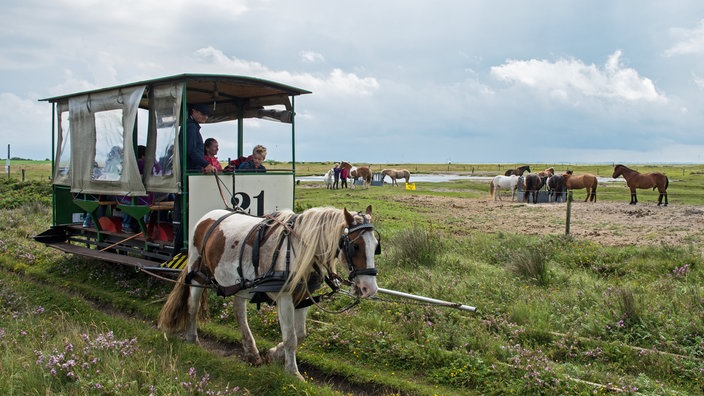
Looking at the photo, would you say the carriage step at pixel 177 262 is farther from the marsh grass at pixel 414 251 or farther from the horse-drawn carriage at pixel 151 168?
the marsh grass at pixel 414 251

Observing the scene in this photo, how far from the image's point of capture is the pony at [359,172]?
3644cm

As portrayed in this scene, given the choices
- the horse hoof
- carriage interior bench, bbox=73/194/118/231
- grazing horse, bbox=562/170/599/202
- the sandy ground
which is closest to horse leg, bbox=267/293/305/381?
the horse hoof

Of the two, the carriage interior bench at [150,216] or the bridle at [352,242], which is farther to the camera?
the carriage interior bench at [150,216]

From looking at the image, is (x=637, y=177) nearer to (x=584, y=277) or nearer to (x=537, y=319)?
(x=584, y=277)

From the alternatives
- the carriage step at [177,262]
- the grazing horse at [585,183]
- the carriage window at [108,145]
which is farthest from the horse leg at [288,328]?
the grazing horse at [585,183]

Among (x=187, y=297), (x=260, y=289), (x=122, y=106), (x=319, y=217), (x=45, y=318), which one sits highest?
(x=122, y=106)

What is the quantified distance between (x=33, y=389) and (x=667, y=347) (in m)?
6.85

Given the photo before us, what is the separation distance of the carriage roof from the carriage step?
8.68ft

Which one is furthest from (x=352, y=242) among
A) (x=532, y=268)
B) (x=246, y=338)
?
(x=532, y=268)

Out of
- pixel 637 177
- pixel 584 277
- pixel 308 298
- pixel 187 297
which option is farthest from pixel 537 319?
pixel 637 177

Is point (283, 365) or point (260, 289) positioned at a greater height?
point (260, 289)

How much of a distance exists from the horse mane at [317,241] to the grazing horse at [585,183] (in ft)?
82.9

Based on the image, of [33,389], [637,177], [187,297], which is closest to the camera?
[33,389]

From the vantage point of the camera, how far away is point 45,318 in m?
7.12
